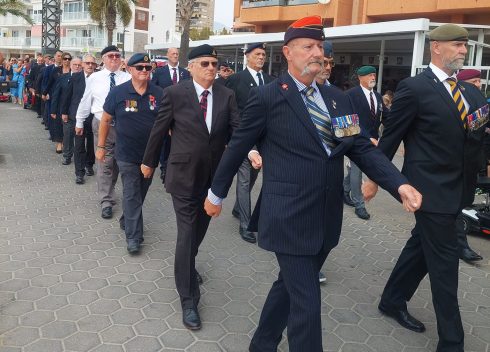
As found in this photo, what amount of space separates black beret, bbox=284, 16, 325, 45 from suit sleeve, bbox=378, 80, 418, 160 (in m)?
0.87

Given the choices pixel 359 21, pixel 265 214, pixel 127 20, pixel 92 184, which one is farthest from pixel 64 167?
pixel 127 20

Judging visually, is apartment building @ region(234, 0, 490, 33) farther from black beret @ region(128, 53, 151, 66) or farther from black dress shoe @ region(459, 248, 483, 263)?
black beret @ region(128, 53, 151, 66)

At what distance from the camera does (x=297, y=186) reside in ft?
9.32

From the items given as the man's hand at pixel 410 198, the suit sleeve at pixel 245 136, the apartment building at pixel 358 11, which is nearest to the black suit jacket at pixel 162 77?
the suit sleeve at pixel 245 136

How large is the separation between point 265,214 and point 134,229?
2.77 m

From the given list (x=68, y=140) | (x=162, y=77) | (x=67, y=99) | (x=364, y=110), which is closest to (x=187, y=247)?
(x=364, y=110)

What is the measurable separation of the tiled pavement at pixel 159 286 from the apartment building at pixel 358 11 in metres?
13.6

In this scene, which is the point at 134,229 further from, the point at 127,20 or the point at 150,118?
the point at 127,20

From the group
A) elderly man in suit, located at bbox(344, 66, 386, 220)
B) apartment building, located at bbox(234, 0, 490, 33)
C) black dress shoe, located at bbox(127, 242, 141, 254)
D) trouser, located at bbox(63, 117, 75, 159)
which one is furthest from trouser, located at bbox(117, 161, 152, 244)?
apartment building, located at bbox(234, 0, 490, 33)

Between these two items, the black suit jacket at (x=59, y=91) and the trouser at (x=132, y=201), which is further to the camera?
the black suit jacket at (x=59, y=91)

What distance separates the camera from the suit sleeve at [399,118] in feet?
11.3

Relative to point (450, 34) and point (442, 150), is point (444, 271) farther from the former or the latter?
point (450, 34)

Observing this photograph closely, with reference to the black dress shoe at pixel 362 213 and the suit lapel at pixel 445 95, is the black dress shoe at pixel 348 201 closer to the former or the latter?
the black dress shoe at pixel 362 213

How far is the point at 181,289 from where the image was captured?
13.0ft
